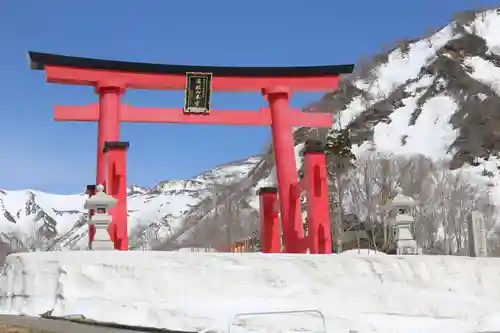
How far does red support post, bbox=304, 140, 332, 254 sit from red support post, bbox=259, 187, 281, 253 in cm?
324

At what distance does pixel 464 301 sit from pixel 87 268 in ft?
23.1

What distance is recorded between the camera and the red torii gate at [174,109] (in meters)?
12.6

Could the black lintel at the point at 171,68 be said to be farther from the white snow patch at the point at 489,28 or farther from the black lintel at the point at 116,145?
the white snow patch at the point at 489,28

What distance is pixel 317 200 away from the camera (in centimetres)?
1281

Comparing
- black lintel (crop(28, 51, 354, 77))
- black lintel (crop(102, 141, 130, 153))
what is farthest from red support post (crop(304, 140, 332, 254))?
black lintel (crop(102, 141, 130, 153))

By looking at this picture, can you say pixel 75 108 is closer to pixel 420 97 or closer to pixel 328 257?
pixel 328 257

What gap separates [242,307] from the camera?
8.59m

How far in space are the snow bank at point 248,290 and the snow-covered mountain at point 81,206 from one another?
6121 centimetres

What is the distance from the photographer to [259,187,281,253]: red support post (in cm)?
1608

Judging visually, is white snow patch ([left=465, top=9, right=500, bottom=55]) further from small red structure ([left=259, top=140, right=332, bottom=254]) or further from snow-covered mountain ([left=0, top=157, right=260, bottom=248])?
small red structure ([left=259, top=140, right=332, bottom=254])

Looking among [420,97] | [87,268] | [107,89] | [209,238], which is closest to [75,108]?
[107,89]

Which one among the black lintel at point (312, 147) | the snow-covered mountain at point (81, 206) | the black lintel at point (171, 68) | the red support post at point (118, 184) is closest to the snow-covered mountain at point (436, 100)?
the snow-covered mountain at point (81, 206)

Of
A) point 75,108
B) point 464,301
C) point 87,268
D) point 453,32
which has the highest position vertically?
point 453,32

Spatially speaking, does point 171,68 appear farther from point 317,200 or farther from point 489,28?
point 489,28
